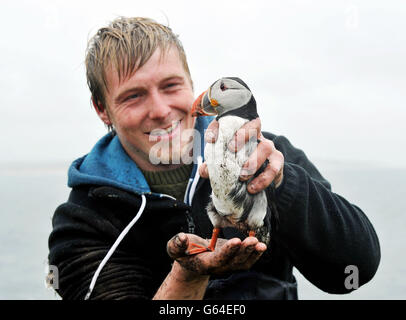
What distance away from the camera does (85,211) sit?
9.43 feet

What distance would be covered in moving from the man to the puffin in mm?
197

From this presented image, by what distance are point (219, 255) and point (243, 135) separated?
577 mm

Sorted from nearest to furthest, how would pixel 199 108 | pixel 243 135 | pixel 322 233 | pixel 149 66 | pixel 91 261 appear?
pixel 243 135 < pixel 199 108 < pixel 322 233 < pixel 149 66 < pixel 91 261

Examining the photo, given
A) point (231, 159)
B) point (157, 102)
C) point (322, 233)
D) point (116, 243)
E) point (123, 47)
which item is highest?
point (123, 47)

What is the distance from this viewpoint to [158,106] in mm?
2521

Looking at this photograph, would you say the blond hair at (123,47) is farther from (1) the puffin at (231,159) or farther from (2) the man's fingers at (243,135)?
(2) the man's fingers at (243,135)

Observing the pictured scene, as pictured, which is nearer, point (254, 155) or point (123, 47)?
point (254, 155)

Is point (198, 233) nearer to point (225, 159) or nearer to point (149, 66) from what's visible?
point (225, 159)

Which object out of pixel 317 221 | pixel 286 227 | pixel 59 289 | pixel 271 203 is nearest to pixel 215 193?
pixel 271 203

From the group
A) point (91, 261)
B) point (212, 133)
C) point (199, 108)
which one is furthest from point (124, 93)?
point (91, 261)

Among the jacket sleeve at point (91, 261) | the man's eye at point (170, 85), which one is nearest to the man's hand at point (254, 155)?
the man's eye at point (170, 85)

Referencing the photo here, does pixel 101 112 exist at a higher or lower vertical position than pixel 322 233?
higher
